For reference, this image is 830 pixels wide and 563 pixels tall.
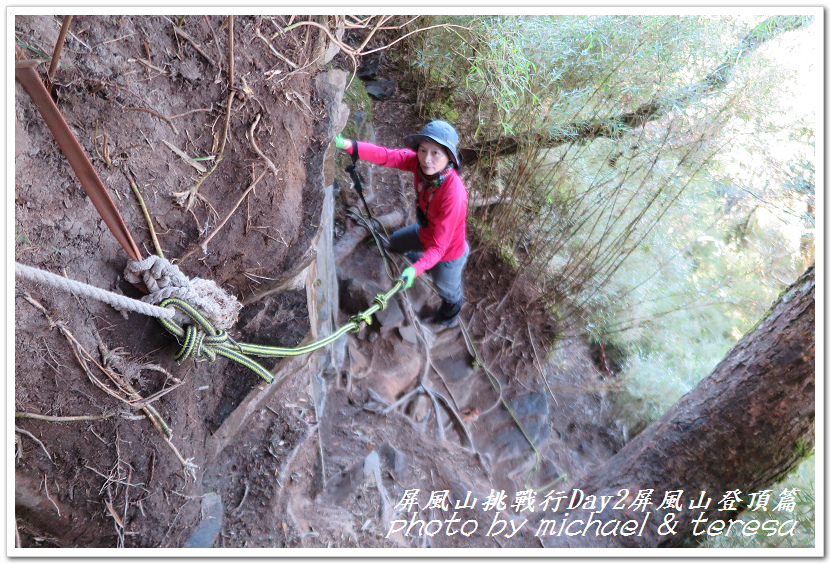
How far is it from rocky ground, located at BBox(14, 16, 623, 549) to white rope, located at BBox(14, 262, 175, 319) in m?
0.18

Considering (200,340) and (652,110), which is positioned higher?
(652,110)

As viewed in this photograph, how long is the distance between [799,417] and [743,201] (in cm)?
164

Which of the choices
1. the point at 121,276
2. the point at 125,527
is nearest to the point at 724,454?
the point at 125,527

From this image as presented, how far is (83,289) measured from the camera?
0.85m

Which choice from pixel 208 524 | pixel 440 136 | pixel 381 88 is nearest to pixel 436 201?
pixel 440 136

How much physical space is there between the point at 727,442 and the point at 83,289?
2.08 m

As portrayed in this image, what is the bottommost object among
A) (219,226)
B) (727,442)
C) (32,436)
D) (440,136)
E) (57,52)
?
(727,442)

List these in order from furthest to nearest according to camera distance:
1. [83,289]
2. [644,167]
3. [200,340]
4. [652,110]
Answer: [644,167], [652,110], [200,340], [83,289]

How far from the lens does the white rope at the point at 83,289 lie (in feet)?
2.63

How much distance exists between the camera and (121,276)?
1.13 meters

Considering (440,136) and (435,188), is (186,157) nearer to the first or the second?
(440,136)

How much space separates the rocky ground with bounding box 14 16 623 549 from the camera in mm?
998

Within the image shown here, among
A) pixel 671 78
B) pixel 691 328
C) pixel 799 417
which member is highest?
pixel 671 78

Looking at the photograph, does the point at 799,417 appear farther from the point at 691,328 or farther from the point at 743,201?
the point at 691,328
